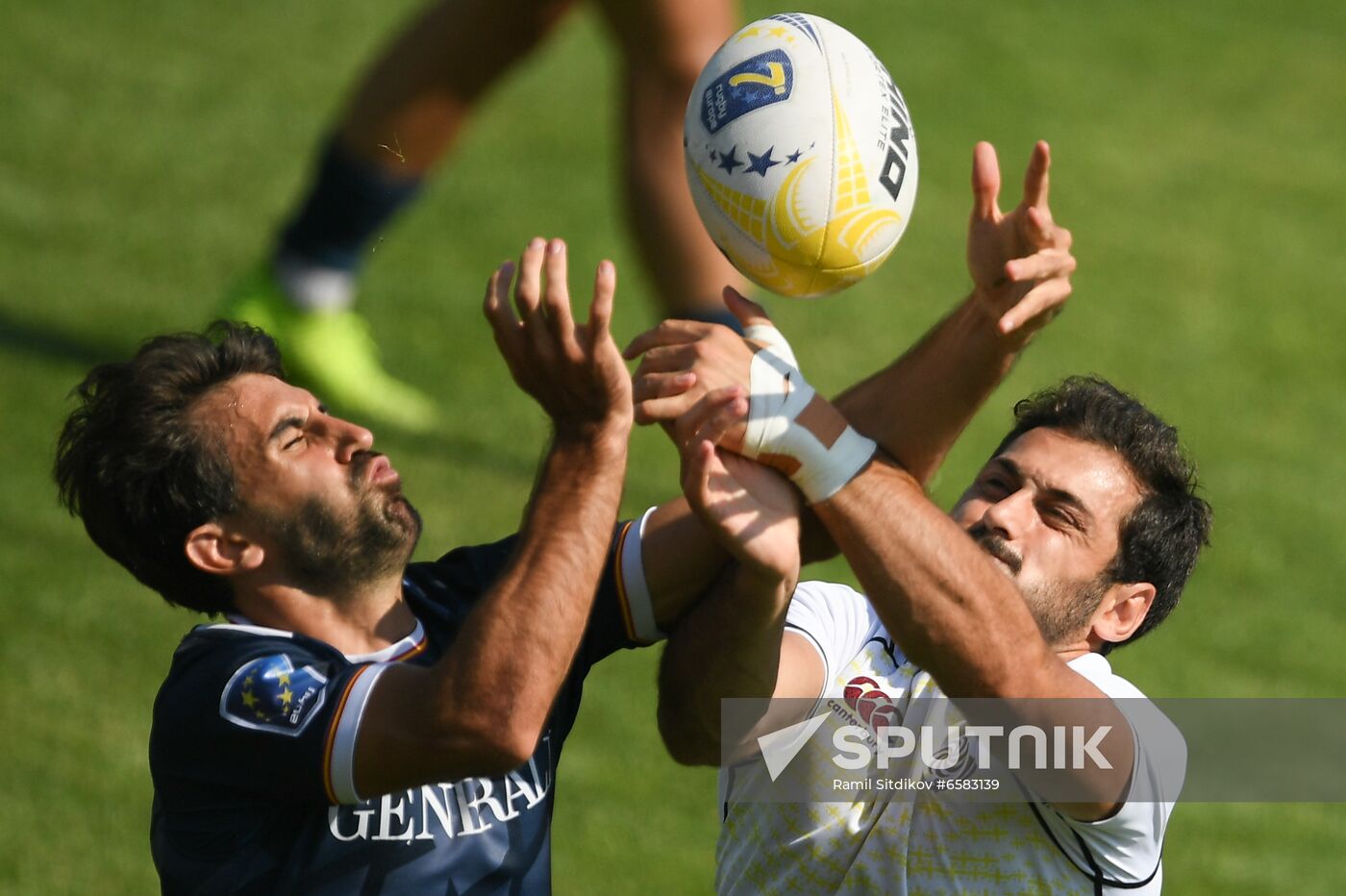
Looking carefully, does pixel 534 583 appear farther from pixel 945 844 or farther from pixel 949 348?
pixel 949 348

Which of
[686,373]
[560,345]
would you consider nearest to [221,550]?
[560,345]

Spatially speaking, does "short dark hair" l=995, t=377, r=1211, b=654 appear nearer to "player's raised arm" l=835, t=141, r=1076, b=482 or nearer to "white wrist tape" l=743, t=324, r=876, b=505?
"player's raised arm" l=835, t=141, r=1076, b=482

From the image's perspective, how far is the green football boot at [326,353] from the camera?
6.38m

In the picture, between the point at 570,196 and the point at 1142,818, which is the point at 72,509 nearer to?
the point at 1142,818

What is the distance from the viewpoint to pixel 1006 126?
952cm

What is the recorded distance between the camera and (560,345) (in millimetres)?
2729

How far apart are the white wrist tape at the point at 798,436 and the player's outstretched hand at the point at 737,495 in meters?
0.03

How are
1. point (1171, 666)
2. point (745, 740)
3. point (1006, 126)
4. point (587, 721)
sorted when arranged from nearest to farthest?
1. point (745, 740)
2. point (587, 721)
3. point (1171, 666)
4. point (1006, 126)

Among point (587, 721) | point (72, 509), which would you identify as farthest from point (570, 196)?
point (72, 509)

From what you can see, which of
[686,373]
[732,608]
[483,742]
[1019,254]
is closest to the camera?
[483,742]

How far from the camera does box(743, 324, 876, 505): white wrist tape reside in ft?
9.42

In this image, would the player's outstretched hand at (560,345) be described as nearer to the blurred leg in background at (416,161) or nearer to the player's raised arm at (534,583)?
the player's raised arm at (534,583)

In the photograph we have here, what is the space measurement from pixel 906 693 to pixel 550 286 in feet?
3.46

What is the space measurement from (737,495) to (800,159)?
642 millimetres
